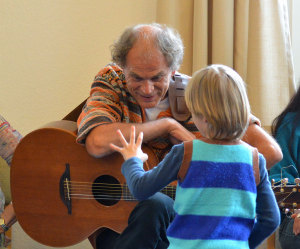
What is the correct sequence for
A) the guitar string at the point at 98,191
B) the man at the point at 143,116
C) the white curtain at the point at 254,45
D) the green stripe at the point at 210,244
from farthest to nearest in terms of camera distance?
the white curtain at the point at 254,45 → the guitar string at the point at 98,191 → the man at the point at 143,116 → the green stripe at the point at 210,244

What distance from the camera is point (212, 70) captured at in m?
1.24

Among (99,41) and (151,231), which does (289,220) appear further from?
(99,41)

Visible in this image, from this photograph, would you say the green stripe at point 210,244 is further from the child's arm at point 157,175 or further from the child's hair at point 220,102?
the child's hair at point 220,102

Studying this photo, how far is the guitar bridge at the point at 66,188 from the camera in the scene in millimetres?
1880

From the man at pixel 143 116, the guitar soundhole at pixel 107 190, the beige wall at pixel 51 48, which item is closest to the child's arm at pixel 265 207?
the man at pixel 143 116

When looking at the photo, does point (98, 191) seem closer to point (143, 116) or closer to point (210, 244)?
point (143, 116)

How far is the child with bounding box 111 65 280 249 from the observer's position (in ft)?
3.98

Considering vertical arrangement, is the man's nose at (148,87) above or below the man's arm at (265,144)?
above

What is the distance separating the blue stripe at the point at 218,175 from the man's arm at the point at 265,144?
1.72ft

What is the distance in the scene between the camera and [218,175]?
122 cm

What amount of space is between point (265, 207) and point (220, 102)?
1.07ft

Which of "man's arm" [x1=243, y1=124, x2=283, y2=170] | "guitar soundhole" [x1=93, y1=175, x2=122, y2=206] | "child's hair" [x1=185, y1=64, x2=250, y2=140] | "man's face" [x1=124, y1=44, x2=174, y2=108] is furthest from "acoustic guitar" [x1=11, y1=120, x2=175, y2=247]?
"child's hair" [x1=185, y1=64, x2=250, y2=140]

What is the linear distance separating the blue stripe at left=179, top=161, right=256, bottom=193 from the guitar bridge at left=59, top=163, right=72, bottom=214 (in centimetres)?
77

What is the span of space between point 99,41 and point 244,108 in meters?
1.64
